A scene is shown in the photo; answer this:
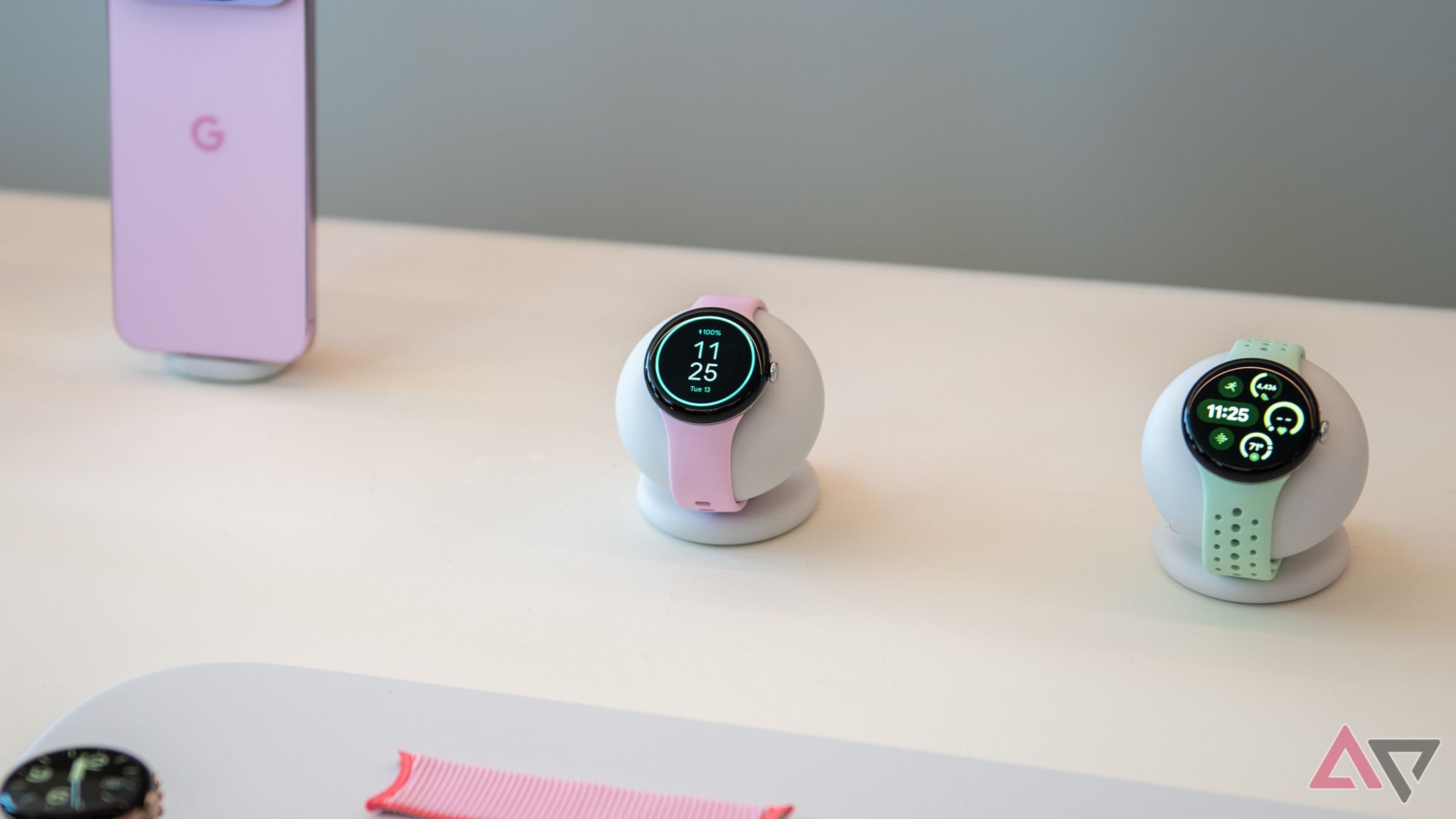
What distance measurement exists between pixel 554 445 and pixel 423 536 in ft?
0.54

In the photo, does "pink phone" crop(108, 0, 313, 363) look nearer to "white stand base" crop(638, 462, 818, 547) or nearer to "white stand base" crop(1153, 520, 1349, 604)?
"white stand base" crop(638, 462, 818, 547)

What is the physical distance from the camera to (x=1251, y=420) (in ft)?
2.48

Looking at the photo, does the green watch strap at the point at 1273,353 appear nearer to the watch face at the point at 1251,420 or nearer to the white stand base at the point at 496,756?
the watch face at the point at 1251,420

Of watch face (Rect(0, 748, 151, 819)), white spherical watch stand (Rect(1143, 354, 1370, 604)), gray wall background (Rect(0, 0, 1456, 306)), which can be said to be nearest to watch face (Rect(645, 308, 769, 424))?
white spherical watch stand (Rect(1143, 354, 1370, 604))

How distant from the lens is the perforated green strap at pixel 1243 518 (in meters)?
0.75

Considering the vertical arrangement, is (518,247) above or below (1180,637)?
above

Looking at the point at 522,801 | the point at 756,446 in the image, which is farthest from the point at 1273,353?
the point at 522,801

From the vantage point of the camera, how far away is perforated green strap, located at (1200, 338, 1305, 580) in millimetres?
752

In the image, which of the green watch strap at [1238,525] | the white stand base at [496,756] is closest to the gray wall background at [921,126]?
the green watch strap at [1238,525]

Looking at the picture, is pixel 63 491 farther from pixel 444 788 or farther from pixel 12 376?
pixel 444 788

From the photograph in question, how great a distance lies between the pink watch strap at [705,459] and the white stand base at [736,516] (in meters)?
0.03

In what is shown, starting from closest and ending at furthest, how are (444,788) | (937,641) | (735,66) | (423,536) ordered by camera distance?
1. (444,788)
2. (937,641)
3. (423,536)
4. (735,66)

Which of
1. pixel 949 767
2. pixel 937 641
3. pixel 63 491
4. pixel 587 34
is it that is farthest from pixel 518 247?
pixel 949 767

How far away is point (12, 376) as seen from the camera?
1.13 m
